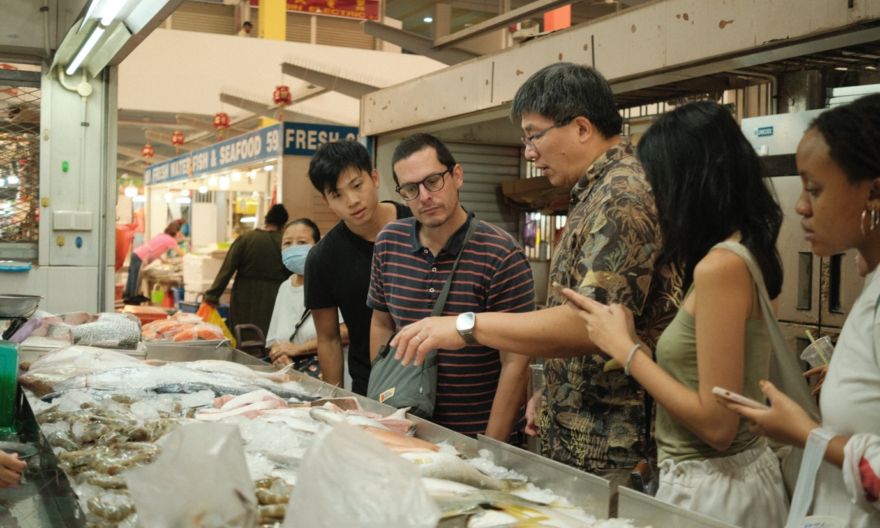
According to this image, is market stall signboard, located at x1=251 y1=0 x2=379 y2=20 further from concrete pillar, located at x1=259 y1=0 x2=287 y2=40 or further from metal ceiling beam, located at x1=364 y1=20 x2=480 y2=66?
metal ceiling beam, located at x1=364 y1=20 x2=480 y2=66

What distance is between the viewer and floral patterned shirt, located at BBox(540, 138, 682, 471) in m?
2.00

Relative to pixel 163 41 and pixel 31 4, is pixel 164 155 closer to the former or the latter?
pixel 163 41

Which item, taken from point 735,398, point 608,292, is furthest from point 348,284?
point 735,398

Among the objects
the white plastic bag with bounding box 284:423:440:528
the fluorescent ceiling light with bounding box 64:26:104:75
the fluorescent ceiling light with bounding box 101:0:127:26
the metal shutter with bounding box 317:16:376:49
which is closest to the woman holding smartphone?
the white plastic bag with bounding box 284:423:440:528

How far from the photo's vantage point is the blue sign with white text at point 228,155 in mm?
9859

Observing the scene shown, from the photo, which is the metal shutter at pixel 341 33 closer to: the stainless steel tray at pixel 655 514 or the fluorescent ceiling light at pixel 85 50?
the fluorescent ceiling light at pixel 85 50

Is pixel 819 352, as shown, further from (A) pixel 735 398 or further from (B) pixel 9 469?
(B) pixel 9 469

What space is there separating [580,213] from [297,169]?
766 cm

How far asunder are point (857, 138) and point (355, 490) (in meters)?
1.16

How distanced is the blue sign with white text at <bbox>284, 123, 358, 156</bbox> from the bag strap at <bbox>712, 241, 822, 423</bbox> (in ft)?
26.0

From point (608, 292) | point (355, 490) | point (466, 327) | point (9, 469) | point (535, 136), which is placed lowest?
point (9, 469)

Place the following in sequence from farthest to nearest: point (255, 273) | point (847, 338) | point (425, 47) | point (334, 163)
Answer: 1. point (255, 273)
2. point (425, 47)
3. point (334, 163)
4. point (847, 338)

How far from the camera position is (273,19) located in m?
17.4

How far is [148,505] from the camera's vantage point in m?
1.30
